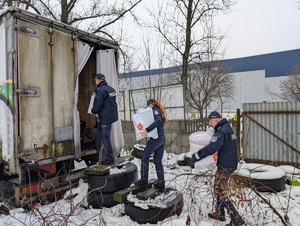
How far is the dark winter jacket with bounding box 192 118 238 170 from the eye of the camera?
447 cm

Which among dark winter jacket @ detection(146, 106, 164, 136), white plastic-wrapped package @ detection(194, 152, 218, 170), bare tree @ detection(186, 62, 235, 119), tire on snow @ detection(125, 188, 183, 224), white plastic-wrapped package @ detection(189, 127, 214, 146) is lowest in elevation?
tire on snow @ detection(125, 188, 183, 224)

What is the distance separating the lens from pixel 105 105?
5879mm

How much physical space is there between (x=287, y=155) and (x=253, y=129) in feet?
4.27

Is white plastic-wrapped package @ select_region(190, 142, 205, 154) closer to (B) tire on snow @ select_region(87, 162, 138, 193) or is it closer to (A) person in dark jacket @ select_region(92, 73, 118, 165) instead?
(B) tire on snow @ select_region(87, 162, 138, 193)

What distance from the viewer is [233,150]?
4.64 metres

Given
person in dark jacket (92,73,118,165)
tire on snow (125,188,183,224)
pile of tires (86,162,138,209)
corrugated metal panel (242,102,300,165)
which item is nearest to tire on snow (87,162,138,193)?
pile of tires (86,162,138,209)

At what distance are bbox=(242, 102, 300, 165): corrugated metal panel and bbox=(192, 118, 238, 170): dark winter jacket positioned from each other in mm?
4853

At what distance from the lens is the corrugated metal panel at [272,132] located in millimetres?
8502

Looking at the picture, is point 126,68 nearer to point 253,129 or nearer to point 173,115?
point 173,115

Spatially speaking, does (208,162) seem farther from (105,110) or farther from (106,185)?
(105,110)

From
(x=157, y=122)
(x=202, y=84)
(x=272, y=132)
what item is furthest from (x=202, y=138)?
(x=202, y=84)

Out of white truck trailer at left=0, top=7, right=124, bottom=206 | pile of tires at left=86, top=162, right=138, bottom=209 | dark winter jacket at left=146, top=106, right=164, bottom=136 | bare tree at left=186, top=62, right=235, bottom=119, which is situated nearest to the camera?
white truck trailer at left=0, top=7, right=124, bottom=206

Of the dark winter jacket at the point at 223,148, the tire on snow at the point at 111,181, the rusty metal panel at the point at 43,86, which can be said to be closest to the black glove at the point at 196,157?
the dark winter jacket at the point at 223,148

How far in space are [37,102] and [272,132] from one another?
7.27m
